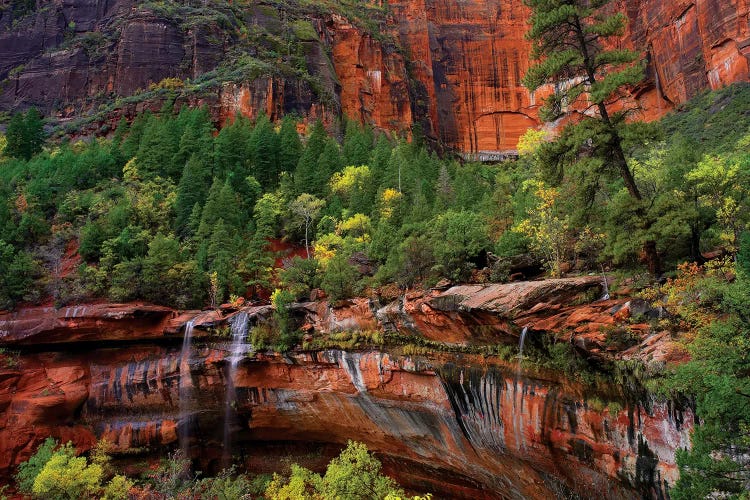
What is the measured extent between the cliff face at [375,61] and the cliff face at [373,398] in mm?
37438

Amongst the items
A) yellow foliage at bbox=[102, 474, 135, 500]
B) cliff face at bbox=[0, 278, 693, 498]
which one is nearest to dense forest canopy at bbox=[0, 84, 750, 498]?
cliff face at bbox=[0, 278, 693, 498]

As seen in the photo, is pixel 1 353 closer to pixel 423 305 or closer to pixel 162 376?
pixel 162 376

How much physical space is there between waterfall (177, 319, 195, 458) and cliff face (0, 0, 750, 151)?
37.9m

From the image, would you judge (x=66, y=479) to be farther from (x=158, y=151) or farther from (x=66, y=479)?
(x=158, y=151)

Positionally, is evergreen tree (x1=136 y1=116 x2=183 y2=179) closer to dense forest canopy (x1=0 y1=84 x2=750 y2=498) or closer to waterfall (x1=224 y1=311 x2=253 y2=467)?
dense forest canopy (x1=0 y1=84 x2=750 y2=498)

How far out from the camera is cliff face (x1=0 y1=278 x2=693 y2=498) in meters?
15.1

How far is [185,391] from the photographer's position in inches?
1109

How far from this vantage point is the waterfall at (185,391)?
27969 millimetres

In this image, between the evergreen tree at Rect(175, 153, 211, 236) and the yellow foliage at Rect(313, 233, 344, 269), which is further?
the evergreen tree at Rect(175, 153, 211, 236)

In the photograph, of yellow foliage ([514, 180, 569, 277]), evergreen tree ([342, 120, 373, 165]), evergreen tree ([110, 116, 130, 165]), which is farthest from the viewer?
evergreen tree ([342, 120, 373, 165])

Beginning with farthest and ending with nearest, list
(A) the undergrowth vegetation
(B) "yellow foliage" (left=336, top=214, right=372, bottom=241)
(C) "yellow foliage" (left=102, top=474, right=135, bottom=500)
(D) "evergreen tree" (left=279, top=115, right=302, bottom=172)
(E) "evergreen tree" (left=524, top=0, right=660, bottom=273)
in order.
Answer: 1. (D) "evergreen tree" (left=279, top=115, right=302, bottom=172)
2. (B) "yellow foliage" (left=336, top=214, right=372, bottom=241)
3. (C) "yellow foliage" (left=102, top=474, right=135, bottom=500)
4. (A) the undergrowth vegetation
5. (E) "evergreen tree" (left=524, top=0, right=660, bottom=273)

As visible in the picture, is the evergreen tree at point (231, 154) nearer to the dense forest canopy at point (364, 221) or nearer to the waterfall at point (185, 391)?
the dense forest canopy at point (364, 221)

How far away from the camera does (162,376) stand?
28203 mm

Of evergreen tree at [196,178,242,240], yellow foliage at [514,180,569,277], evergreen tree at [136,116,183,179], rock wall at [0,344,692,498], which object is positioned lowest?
rock wall at [0,344,692,498]
